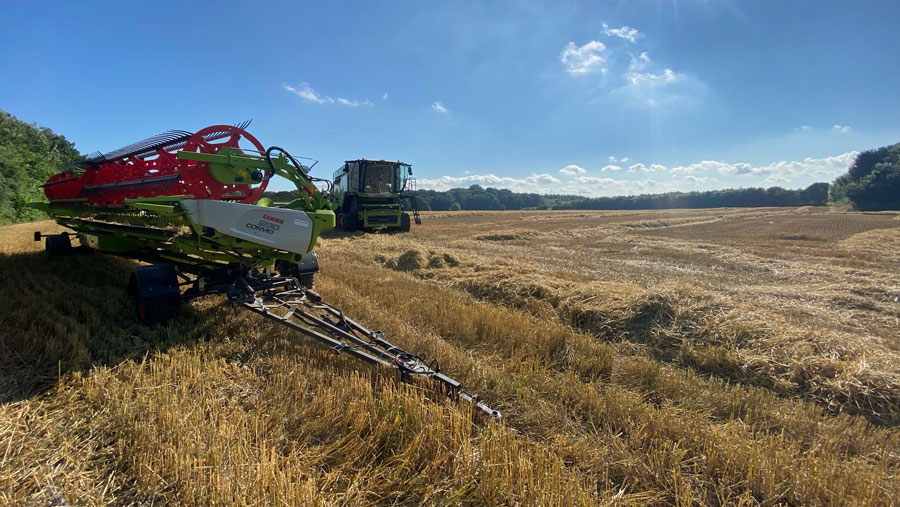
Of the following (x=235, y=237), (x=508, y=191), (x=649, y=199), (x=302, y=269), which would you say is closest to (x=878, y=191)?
(x=649, y=199)

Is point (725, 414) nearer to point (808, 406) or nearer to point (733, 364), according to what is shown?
point (808, 406)

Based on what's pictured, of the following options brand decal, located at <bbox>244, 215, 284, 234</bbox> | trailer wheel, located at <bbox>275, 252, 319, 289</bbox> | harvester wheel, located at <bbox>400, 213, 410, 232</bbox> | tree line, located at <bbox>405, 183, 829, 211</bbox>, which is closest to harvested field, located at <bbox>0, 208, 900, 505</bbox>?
trailer wheel, located at <bbox>275, 252, 319, 289</bbox>

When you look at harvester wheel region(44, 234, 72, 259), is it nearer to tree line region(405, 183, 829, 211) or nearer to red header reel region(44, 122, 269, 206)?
red header reel region(44, 122, 269, 206)

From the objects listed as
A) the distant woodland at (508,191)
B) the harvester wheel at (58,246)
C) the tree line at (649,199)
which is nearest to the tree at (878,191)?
the distant woodland at (508,191)

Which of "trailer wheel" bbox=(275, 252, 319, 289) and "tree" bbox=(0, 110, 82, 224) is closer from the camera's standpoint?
"trailer wheel" bbox=(275, 252, 319, 289)

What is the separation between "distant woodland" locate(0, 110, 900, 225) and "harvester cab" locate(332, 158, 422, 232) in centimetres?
109

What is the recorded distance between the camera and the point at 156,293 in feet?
12.4

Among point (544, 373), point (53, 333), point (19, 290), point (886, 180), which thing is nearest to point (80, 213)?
point (19, 290)

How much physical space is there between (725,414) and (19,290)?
7.81m

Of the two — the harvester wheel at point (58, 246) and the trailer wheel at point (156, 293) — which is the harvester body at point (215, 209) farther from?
the harvester wheel at point (58, 246)

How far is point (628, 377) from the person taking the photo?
3.32 m

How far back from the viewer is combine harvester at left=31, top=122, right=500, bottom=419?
11.4ft

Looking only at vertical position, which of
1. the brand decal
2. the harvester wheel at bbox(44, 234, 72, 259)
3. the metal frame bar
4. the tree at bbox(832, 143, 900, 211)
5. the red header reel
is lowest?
the metal frame bar

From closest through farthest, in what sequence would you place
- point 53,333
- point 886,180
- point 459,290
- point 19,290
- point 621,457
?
point 621,457, point 53,333, point 19,290, point 459,290, point 886,180
